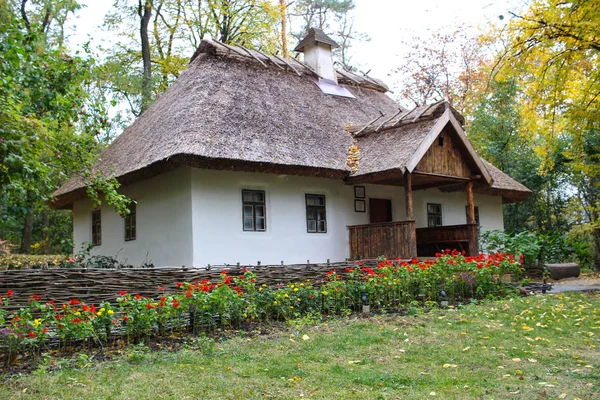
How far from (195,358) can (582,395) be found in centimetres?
386

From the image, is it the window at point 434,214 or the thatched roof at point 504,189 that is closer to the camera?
the window at point 434,214

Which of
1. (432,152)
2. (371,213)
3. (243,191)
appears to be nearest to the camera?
(243,191)

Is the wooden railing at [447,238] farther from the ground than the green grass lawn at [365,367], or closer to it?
farther from the ground

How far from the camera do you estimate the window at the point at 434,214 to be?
59.5 ft

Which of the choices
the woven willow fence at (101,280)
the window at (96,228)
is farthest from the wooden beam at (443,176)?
the window at (96,228)

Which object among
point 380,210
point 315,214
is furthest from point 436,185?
point 315,214

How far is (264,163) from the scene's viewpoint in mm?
12641

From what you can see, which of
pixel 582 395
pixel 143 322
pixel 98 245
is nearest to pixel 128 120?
pixel 98 245

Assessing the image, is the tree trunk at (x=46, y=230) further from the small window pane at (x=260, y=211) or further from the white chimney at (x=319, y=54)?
the small window pane at (x=260, y=211)

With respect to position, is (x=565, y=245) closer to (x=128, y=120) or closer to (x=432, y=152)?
(x=432, y=152)

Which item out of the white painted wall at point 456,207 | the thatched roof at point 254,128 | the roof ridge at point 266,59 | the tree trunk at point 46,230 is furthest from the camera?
the tree trunk at point 46,230

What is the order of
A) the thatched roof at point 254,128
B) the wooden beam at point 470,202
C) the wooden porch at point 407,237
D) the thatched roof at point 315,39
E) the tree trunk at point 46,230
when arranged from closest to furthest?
the thatched roof at point 254,128
the wooden porch at point 407,237
the wooden beam at point 470,202
the thatched roof at point 315,39
the tree trunk at point 46,230

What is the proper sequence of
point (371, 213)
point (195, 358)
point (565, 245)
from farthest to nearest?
point (565, 245)
point (371, 213)
point (195, 358)

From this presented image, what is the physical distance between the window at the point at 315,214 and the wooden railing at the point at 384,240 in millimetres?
830
